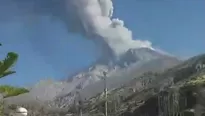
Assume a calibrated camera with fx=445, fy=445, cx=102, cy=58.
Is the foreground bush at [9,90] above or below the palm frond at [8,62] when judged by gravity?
below

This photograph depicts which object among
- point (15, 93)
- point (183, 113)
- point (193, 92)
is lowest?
point (15, 93)

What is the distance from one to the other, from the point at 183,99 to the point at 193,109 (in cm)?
986

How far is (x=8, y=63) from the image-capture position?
18.5 meters

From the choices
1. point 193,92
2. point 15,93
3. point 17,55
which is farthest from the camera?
point 193,92

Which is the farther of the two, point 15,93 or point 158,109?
point 158,109

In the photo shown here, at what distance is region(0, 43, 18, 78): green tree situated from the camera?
18.1 metres

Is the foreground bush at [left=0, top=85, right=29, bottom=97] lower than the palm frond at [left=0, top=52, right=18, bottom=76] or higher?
lower

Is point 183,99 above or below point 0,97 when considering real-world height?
above

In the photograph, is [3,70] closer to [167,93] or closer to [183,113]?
[183,113]

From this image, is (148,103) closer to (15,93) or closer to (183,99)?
(183,99)

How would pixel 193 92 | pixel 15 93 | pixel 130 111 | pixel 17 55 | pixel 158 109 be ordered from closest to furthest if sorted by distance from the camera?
pixel 17 55
pixel 15 93
pixel 193 92
pixel 158 109
pixel 130 111

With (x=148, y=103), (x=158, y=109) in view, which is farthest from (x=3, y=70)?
(x=148, y=103)

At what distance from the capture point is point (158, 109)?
130000mm

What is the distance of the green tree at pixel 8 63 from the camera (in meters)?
18.1
